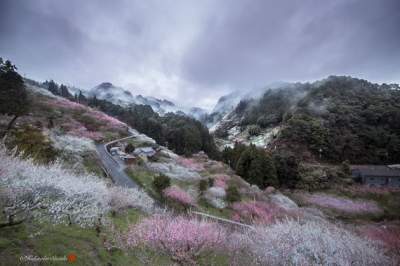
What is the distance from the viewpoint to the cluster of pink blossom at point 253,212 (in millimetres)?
16781

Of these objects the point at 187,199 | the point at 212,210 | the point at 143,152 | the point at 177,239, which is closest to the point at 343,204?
the point at 212,210

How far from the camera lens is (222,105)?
178 m

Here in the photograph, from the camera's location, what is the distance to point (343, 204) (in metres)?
26.6

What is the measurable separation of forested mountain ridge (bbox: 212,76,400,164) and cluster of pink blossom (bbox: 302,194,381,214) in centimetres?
1677

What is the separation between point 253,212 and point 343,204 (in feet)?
53.1

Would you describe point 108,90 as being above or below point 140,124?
above

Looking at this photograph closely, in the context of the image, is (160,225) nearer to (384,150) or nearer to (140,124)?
(140,124)

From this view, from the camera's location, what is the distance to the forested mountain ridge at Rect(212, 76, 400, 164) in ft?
153

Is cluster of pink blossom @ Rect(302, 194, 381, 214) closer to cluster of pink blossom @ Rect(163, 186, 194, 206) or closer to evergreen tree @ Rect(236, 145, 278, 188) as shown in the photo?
evergreen tree @ Rect(236, 145, 278, 188)

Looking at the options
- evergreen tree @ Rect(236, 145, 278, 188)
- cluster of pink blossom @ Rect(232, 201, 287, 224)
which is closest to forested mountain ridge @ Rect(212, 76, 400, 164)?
evergreen tree @ Rect(236, 145, 278, 188)

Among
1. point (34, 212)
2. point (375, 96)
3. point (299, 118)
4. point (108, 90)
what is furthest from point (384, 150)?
point (108, 90)

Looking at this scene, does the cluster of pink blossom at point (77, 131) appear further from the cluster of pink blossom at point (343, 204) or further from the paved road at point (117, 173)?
the cluster of pink blossom at point (343, 204)

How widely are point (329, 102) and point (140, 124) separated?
57116 millimetres

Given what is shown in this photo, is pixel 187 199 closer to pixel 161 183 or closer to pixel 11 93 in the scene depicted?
pixel 161 183
